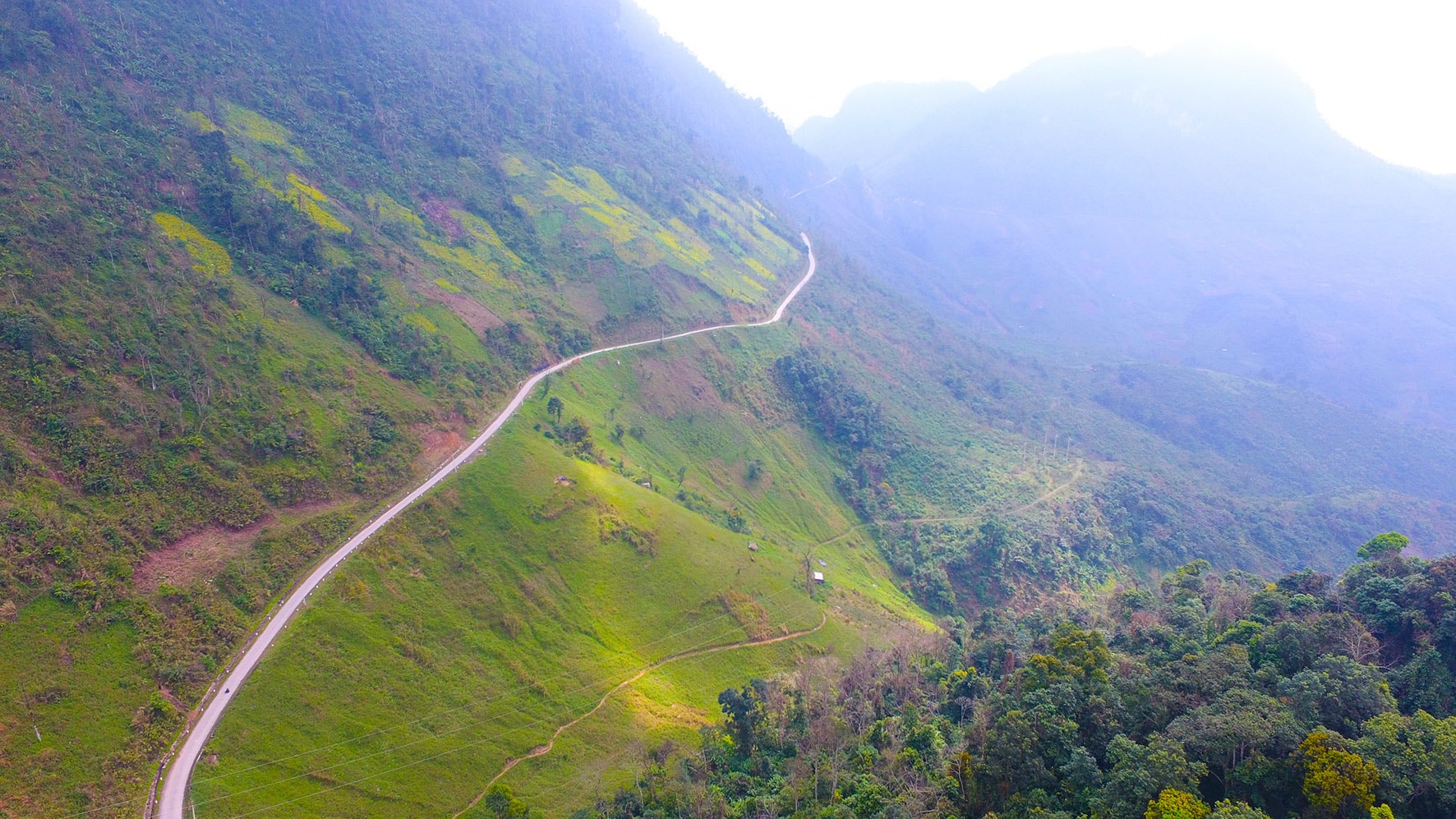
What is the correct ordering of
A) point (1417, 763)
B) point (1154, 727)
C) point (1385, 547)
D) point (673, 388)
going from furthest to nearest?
point (673, 388) < point (1385, 547) < point (1154, 727) < point (1417, 763)

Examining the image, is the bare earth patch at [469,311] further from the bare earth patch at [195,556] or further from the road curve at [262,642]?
the bare earth patch at [195,556]

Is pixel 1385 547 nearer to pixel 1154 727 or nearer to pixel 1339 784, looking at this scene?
pixel 1154 727

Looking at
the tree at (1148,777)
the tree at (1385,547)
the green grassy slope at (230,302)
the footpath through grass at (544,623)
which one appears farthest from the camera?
the footpath through grass at (544,623)

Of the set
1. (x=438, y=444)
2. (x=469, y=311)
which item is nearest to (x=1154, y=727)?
(x=438, y=444)

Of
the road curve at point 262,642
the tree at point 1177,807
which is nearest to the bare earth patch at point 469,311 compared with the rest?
the road curve at point 262,642

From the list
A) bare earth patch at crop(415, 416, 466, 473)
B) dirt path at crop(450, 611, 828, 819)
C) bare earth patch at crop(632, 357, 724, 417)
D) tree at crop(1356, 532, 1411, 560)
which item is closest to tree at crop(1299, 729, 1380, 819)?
tree at crop(1356, 532, 1411, 560)

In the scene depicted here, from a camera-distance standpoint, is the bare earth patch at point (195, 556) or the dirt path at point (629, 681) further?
the dirt path at point (629, 681)

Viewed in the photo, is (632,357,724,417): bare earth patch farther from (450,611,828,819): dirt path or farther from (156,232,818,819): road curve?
(450,611,828,819): dirt path
